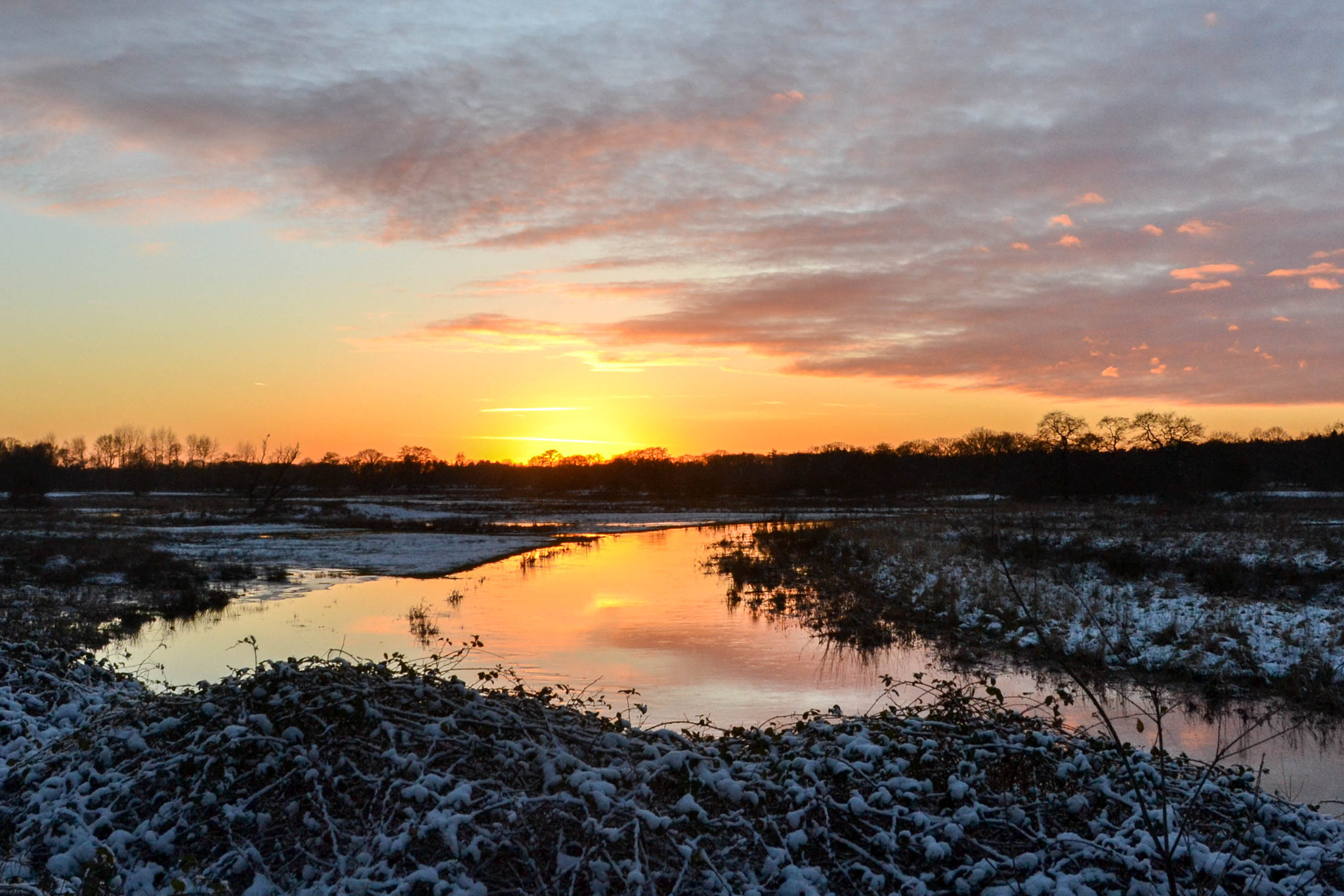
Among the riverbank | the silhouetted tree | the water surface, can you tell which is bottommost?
the water surface

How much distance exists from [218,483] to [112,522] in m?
99.3

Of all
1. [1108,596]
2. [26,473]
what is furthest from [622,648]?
[26,473]

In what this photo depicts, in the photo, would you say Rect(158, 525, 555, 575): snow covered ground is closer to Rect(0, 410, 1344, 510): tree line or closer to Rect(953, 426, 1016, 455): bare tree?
Rect(0, 410, 1344, 510): tree line

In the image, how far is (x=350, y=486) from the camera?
150 meters

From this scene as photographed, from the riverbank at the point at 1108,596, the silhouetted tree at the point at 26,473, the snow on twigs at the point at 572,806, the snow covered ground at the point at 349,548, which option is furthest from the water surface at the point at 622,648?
the silhouetted tree at the point at 26,473

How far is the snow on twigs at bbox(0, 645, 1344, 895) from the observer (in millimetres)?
6371

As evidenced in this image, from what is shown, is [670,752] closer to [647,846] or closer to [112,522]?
[647,846]

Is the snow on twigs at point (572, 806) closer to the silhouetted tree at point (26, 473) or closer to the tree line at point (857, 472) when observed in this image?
the tree line at point (857, 472)

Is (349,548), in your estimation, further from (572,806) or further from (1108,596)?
(572,806)

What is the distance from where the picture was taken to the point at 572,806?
7.02 meters

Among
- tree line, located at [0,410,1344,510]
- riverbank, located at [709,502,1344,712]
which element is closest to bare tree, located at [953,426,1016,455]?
tree line, located at [0,410,1344,510]

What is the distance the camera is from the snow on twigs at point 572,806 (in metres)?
6.37

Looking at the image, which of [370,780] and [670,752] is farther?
[670,752]

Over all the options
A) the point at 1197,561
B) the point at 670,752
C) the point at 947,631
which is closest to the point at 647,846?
the point at 670,752
